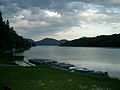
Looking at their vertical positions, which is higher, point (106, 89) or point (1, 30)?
point (1, 30)

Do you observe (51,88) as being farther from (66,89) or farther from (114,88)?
(114,88)

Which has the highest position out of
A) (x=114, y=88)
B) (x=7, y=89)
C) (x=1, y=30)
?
(x=1, y=30)

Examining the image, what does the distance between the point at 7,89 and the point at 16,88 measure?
1265 centimetres

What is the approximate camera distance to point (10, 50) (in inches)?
6206

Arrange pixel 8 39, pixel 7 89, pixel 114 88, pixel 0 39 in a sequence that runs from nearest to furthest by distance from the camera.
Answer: pixel 7 89
pixel 114 88
pixel 0 39
pixel 8 39

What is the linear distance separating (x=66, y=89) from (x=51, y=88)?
1.40 m

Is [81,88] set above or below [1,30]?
below

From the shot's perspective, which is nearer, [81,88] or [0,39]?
[81,88]

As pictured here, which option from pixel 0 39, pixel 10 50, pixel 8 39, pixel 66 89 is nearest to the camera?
pixel 66 89

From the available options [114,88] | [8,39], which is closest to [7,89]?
[114,88]

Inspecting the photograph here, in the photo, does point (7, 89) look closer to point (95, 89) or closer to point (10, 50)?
point (95, 89)

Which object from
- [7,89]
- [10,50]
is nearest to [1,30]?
[10,50]

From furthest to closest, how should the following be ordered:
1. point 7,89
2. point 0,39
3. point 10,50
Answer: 1. point 10,50
2. point 0,39
3. point 7,89

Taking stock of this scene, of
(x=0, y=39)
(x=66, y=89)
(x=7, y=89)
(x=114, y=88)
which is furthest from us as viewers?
(x=0, y=39)
